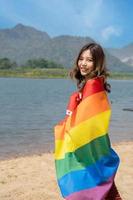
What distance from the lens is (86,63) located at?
3.83 meters

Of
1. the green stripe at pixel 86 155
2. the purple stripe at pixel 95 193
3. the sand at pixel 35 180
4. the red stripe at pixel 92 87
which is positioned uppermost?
the red stripe at pixel 92 87

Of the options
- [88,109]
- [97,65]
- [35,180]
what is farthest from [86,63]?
[35,180]

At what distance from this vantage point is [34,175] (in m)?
8.34

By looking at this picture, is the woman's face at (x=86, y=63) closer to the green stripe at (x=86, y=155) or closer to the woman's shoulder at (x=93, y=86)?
the woman's shoulder at (x=93, y=86)

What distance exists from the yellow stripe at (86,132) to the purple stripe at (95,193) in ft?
1.12

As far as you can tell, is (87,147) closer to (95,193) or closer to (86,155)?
(86,155)

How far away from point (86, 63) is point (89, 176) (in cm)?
90

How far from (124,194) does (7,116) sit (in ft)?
60.5

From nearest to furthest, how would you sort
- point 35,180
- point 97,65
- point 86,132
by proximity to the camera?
point 86,132 < point 97,65 < point 35,180

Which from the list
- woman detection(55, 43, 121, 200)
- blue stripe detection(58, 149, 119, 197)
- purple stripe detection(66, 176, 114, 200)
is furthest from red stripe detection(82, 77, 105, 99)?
purple stripe detection(66, 176, 114, 200)

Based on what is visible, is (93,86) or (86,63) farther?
(86,63)

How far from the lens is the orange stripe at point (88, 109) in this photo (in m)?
3.65

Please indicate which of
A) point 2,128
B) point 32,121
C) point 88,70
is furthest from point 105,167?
point 32,121

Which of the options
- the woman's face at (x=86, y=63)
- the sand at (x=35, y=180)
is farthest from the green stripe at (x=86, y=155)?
the sand at (x=35, y=180)
